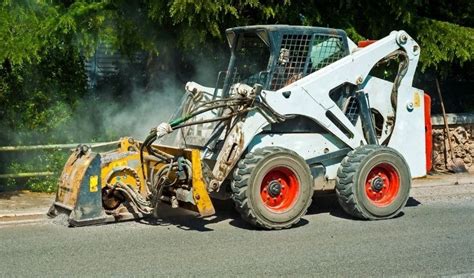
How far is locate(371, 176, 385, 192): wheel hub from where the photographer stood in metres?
8.98

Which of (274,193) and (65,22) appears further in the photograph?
(65,22)

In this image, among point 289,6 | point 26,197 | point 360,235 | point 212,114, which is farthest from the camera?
point 289,6

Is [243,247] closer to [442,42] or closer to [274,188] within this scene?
[274,188]

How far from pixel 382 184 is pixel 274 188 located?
5.06ft

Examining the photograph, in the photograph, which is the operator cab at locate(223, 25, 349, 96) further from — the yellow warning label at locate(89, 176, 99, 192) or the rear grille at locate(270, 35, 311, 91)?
the yellow warning label at locate(89, 176, 99, 192)

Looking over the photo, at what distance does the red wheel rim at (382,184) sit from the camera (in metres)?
8.99

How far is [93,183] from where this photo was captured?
823 cm

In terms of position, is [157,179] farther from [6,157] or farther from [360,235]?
[6,157]

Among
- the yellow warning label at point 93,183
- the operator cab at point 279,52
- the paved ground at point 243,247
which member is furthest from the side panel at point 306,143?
the yellow warning label at point 93,183

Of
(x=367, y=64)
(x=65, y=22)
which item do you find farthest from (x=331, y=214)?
(x=65, y=22)

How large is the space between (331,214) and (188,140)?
2.07m

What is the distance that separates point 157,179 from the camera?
27.9 ft

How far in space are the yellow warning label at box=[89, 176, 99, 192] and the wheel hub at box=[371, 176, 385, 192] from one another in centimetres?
335

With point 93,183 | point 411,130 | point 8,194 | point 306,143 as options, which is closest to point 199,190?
point 93,183
